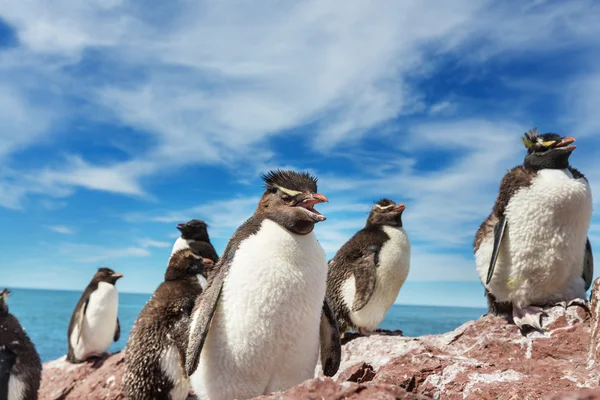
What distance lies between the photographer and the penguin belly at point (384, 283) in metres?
7.32

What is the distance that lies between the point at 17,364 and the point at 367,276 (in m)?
4.05

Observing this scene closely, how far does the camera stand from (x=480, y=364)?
13.9ft

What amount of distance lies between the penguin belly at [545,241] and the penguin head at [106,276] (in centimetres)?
703

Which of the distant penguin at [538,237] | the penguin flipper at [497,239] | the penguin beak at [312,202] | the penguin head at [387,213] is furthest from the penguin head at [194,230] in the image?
the penguin beak at [312,202]

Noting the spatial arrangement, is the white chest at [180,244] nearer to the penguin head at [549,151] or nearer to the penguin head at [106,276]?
the penguin head at [106,276]

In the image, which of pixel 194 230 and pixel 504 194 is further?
pixel 194 230

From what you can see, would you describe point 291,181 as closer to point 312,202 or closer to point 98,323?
point 312,202

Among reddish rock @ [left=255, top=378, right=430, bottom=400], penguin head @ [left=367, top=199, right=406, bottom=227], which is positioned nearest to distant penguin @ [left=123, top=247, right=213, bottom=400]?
reddish rock @ [left=255, top=378, right=430, bottom=400]

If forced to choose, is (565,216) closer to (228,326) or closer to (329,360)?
(329,360)

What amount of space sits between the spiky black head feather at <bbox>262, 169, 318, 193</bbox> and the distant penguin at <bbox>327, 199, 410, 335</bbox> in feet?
10.8

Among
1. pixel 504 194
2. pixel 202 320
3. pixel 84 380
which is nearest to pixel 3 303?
pixel 84 380

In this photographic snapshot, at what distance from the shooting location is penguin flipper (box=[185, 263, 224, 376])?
149 inches

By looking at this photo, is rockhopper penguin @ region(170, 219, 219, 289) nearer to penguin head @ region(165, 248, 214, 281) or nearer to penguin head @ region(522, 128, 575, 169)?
penguin head @ region(165, 248, 214, 281)

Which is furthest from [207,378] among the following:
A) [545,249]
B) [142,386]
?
[545,249]
